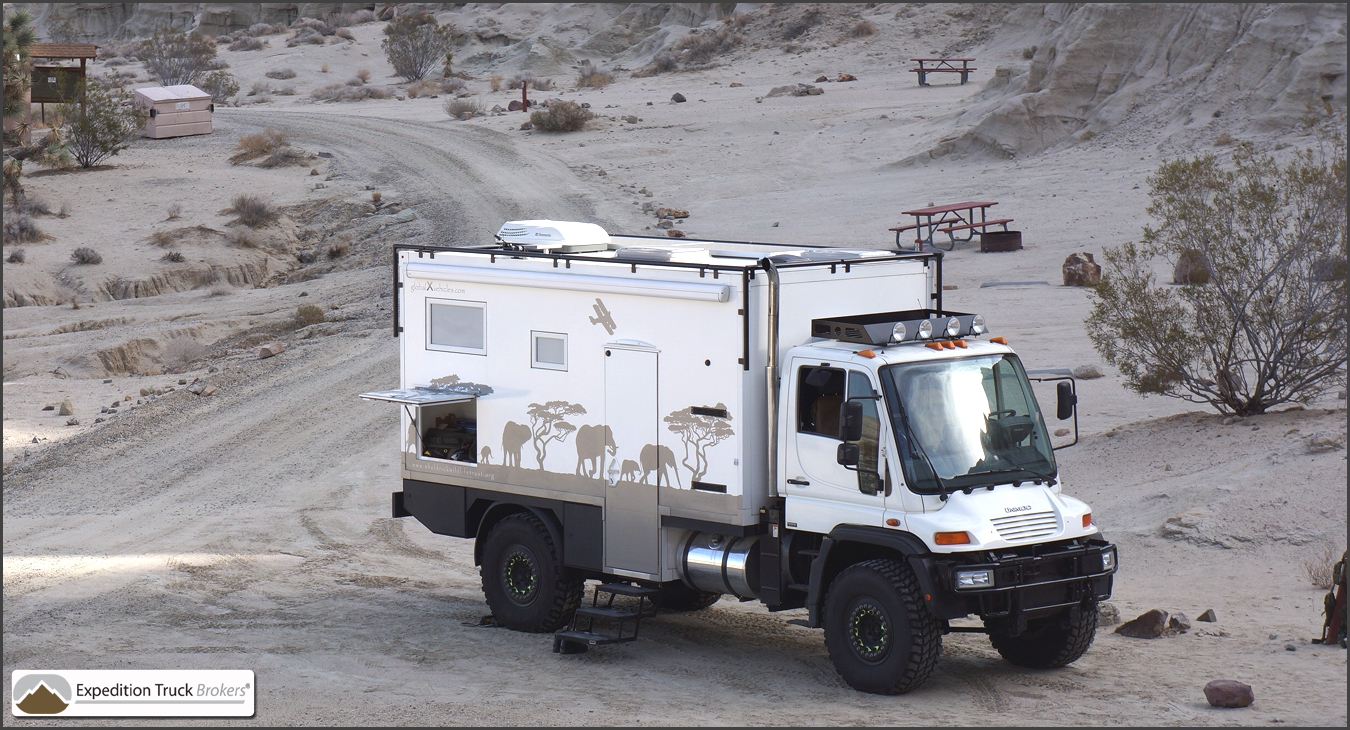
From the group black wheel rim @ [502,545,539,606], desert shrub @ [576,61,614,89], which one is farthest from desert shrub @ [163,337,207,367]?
desert shrub @ [576,61,614,89]

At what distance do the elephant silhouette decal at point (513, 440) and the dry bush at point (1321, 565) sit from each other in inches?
294

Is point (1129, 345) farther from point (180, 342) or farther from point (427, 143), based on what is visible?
point (427, 143)

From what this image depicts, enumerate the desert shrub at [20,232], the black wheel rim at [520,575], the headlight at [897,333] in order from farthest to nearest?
the desert shrub at [20,232], the black wheel rim at [520,575], the headlight at [897,333]

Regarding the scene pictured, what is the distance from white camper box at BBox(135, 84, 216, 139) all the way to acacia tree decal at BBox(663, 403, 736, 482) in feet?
140

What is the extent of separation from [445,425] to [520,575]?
1.63m

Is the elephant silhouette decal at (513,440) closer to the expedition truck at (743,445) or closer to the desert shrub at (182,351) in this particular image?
the expedition truck at (743,445)

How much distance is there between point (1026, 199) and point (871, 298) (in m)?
23.6

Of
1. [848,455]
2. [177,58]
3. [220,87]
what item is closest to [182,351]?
[848,455]

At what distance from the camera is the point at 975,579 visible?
33.5 feet

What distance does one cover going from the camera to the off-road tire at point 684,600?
542 inches

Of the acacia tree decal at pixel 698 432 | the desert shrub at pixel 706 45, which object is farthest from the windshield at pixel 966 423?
the desert shrub at pixel 706 45

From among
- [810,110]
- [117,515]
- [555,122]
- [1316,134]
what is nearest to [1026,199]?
[1316,134]

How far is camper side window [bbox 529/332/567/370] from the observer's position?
12.4 metres

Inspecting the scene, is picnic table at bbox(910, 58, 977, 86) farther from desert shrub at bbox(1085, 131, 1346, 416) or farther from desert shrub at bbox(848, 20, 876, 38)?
desert shrub at bbox(1085, 131, 1346, 416)
